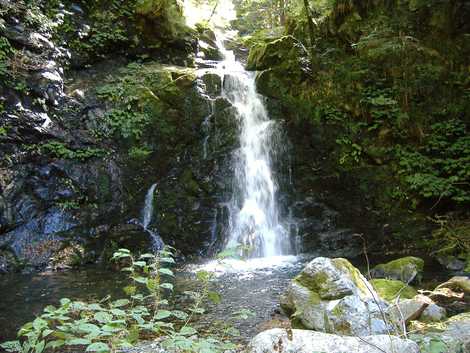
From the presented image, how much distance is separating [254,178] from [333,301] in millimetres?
6158

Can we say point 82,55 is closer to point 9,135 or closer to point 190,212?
point 9,135

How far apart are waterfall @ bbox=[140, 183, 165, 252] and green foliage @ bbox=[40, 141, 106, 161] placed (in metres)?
1.50

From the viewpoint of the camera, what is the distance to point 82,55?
441 inches

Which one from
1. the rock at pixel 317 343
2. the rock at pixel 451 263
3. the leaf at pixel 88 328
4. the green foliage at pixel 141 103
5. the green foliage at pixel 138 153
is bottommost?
the rock at pixel 451 263

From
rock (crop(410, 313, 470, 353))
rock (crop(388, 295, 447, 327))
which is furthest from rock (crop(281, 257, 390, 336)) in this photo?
rock (crop(410, 313, 470, 353))

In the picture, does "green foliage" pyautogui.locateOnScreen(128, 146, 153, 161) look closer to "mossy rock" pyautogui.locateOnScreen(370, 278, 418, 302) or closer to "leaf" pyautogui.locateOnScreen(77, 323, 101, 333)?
"mossy rock" pyautogui.locateOnScreen(370, 278, 418, 302)

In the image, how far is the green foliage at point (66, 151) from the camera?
30.3 feet

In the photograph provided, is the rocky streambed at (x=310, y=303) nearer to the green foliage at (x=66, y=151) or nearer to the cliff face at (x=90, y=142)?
the cliff face at (x=90, y=142)

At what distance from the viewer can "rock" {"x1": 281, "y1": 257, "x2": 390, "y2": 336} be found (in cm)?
386

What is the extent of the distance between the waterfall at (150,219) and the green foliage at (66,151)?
1501mm

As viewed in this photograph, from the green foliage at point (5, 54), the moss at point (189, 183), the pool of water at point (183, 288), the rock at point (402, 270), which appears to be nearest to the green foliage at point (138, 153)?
the moss at point (189, 183)

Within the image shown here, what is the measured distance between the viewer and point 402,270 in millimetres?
6500

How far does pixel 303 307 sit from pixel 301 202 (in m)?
5.39

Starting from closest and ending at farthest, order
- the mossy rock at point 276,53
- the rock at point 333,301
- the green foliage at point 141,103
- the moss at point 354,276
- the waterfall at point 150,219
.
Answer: the rock at point 333,301 → the moss at point 354,276 → the waterfall at point 150,219 → the green foliage at point 141,103 → the mossy rock at point 276,53
